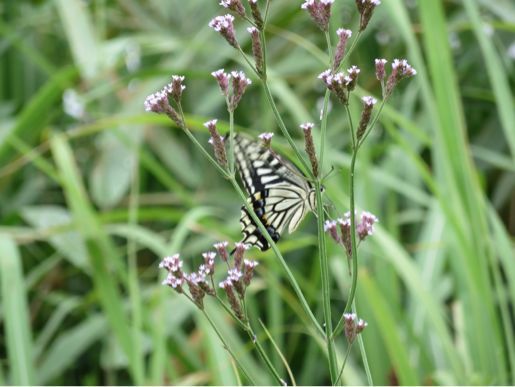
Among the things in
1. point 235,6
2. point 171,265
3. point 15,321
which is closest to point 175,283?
point 171,265

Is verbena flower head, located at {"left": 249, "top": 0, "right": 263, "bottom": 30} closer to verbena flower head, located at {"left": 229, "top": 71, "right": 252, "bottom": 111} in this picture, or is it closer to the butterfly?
verbena flower head, located at {"left": 229, "top": 71, "right": 252, "bottom": 111}

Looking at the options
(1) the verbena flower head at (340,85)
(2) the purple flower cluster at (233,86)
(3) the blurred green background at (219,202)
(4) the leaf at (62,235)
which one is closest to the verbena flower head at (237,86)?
(2) the purple flower cluster at (233,86)

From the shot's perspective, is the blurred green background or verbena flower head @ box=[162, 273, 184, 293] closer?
verbena flower head @ box=[162, 273, 184, 293]

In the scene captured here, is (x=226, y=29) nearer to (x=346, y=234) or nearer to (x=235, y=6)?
(x=235, y=6)

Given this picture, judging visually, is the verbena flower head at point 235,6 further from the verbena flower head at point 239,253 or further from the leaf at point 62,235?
the leaf at point 62,235

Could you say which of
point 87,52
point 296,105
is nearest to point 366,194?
point 296,105

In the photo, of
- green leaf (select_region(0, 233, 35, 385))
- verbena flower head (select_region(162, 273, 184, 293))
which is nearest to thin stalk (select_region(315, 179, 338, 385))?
verbena flower head (select_region(162, 273, 184, 293))

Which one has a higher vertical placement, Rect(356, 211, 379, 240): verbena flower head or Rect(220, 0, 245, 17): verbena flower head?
Rect(220, 0, 245, 17): verbena flower head
